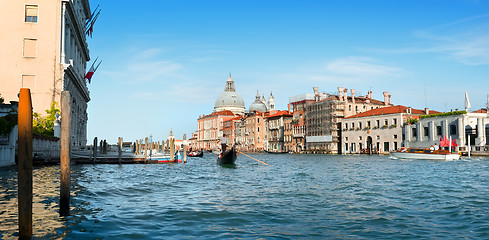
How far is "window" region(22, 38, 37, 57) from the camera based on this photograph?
83.5 feet

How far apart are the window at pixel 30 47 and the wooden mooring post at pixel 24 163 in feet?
72.9

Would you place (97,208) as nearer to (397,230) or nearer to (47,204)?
(47,204)

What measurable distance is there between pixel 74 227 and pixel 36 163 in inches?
583

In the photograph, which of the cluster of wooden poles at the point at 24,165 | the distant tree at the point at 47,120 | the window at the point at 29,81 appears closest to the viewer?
the cluster of wooden poles at the point at 24,165

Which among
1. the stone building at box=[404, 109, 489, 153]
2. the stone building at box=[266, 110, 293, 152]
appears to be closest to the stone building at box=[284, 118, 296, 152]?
the stone building at box=[266, 110, 293, 152]

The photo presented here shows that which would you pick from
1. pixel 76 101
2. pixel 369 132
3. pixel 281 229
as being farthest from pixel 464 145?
pixel 281 229

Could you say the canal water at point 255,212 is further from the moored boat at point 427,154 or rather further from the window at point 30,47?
the moored boat at point 427,154

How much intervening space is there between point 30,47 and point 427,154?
2962cm

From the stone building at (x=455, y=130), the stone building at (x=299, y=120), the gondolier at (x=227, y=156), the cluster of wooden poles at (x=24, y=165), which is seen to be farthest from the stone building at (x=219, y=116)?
the cluster of wooden poles at (x=24, y=165)

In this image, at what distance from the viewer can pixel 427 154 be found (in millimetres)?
35344

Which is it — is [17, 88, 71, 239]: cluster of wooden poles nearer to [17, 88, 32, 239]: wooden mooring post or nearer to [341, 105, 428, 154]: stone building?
[17, 88, 32, 239]: wooden mooring post

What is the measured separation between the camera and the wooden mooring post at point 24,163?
18.0ft

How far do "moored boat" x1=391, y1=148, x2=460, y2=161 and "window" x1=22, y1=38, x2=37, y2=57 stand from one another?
29094 millimetres

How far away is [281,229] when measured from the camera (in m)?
7.14
